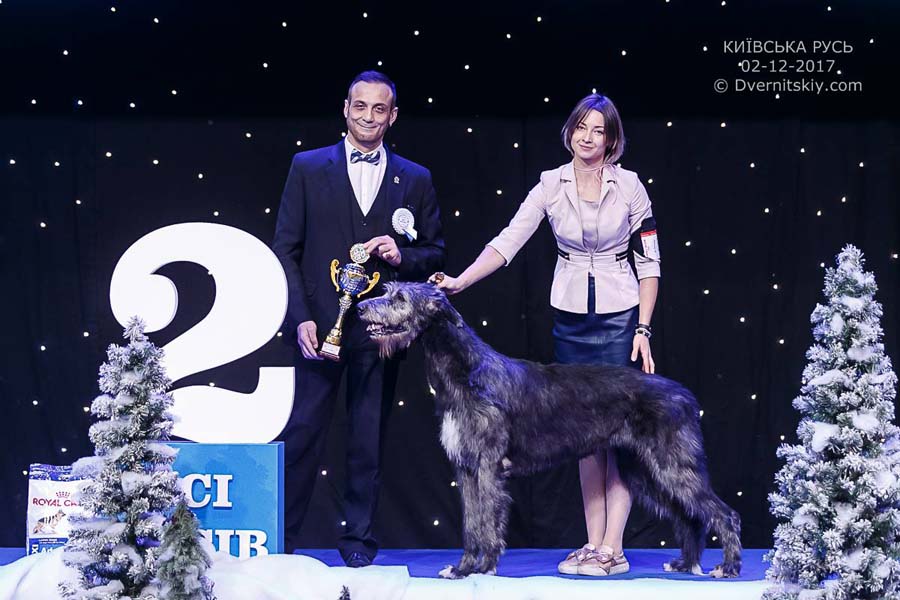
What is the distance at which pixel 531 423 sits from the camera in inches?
160

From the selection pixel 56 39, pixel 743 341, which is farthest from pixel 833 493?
pixel 56 39

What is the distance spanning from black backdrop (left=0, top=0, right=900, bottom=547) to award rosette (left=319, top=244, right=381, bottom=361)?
34.0 inches

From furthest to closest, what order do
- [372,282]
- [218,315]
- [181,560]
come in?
[218,315], [372,282], [181,560]

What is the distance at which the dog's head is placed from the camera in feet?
13.0

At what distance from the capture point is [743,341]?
5.07 m

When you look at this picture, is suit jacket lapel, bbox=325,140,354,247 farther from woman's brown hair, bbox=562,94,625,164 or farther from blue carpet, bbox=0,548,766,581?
blue carpet, bbox=0,548,766,581

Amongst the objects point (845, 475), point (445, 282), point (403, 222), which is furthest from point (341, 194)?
point (845, 475)

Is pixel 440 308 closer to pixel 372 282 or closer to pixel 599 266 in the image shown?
pixel 372 282

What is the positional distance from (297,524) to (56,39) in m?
2.68

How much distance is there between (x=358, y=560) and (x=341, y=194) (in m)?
1.50

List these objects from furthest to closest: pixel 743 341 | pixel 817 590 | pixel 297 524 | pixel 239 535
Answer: pixel 743 341 < pixel 297 524 < pixel 239 535 < pixel 817 590

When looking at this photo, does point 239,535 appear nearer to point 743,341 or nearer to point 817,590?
point 817,590

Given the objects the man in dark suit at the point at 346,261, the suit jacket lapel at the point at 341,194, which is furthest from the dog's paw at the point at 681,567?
the suit jacket lapel at the point at 341,194

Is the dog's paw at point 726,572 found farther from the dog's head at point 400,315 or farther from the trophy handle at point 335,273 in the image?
the trophy handle at point 335,273
